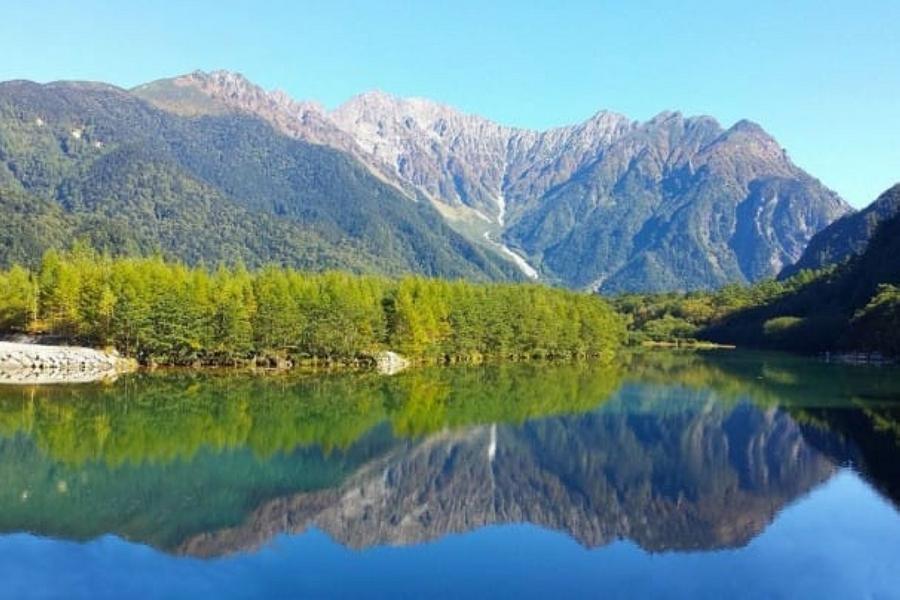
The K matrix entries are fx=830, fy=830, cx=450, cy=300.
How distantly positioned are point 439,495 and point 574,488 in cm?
634

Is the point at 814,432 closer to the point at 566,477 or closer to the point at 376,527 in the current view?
the point at 566,477

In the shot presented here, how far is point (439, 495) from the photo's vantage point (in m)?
36.8

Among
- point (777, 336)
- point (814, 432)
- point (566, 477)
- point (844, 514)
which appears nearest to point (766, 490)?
point (844, 514)

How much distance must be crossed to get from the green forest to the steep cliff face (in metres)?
43.1

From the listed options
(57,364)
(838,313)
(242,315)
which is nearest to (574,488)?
(242,315)

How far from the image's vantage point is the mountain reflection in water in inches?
1212

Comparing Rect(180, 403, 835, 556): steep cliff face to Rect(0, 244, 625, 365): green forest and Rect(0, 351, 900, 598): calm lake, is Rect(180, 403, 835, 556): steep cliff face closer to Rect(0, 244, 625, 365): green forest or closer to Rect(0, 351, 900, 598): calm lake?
Rect(0, 351, 900, 598): calm lake

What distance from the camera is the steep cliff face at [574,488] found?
3045 cm

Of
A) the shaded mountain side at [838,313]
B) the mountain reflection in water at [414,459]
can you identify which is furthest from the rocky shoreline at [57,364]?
the shaded mountain side at [838,313]

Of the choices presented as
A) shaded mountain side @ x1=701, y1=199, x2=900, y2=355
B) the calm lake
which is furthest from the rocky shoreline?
shaded mountain side @ x1=701, y1=199, x2=900, y2=355

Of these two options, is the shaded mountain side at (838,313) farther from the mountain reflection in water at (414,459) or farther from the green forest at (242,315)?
the green forest at (242,315)

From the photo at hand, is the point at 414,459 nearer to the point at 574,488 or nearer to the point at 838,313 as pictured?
the point at 574,488

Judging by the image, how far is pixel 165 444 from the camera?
145ft

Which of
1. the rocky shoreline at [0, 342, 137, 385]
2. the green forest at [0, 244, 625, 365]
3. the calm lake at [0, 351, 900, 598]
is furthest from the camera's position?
the green forest at [0, 244, 625, 365]
